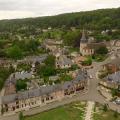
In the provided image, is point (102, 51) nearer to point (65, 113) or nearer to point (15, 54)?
point (15, 54)

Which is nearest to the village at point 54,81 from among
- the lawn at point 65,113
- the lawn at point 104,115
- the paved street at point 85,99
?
the paved street at point 85,99

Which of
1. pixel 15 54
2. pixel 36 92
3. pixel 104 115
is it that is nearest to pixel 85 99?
pixel 104 115

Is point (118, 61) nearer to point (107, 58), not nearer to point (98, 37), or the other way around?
point (107, 58)

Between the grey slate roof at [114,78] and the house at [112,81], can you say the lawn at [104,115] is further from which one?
the grey slate roof at [114,78]

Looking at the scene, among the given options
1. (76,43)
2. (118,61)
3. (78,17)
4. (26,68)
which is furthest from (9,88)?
(78,17)

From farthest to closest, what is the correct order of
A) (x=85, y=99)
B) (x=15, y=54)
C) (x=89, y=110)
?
(x=15, y=54) → (x=85, y=99) → (x=89, y=110)

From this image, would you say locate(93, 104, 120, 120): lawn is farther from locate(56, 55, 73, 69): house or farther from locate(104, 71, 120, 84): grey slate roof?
locate(56, 55, 73, 69): house
